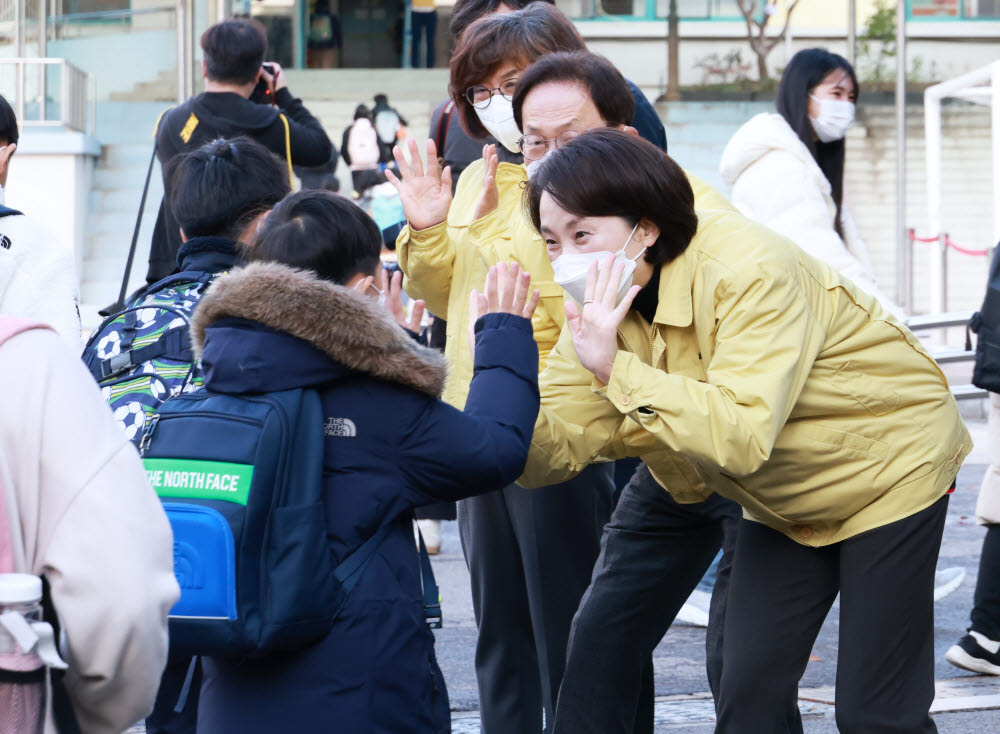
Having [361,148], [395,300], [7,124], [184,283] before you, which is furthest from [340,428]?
[361,148]

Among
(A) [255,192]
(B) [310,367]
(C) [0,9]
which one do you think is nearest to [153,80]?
(C) [0,9]

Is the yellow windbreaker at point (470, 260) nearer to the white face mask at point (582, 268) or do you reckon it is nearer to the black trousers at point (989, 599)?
the white face mask at point (582, 268)

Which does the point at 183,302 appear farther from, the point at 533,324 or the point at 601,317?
the point at 601,317

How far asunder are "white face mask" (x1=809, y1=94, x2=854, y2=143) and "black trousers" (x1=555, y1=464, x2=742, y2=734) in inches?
81.9

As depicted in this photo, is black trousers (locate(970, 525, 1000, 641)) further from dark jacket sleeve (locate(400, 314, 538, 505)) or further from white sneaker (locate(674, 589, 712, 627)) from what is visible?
dark jacket sleeve (locate(400, 314, 538, 505))

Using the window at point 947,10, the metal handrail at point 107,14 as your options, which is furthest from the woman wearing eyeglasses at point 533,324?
the window at point 947,10

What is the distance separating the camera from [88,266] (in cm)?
1455

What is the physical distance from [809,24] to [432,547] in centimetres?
1367

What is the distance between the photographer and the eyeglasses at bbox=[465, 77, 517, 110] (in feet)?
12.5

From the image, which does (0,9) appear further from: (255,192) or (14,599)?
(14,599)

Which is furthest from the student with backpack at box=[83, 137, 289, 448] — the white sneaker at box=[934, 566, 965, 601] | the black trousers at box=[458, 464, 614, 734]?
the white sneaker at box=[934, 566, 965, 601]

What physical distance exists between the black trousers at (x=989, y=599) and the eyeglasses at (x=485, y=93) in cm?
245

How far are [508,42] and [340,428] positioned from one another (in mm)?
1594

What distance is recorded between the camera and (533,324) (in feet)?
11.9
